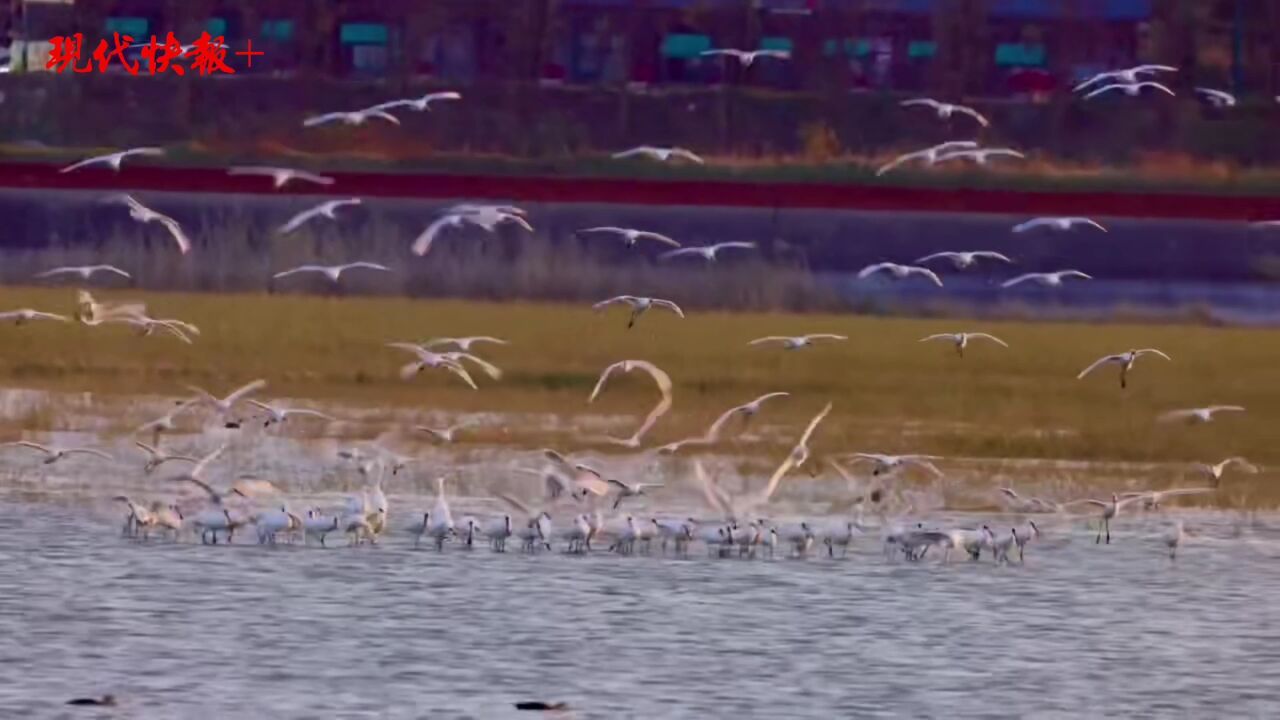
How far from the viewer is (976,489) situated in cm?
2094

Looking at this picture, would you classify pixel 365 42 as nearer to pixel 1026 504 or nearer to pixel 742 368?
pixel 742 368

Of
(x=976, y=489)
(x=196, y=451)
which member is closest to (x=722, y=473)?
(x=976, y=489)

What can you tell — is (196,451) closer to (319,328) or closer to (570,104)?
(319,328)

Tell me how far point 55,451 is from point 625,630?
650 centimetres

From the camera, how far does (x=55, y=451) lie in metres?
21.6

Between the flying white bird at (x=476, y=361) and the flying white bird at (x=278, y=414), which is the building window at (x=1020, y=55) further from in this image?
the flying white bird at (x=278, y=414)

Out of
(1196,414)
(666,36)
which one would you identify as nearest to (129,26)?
(666,36)

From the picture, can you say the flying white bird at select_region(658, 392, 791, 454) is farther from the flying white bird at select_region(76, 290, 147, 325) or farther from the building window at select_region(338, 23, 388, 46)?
the building window at select_region(338, 23, 388, 46)

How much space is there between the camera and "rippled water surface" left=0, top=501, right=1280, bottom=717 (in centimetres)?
1475

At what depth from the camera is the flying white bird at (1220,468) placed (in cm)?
2036

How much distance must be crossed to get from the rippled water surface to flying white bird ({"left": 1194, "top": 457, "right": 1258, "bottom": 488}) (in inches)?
33.6

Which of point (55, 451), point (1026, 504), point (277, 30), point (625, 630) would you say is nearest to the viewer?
point (625, 630)

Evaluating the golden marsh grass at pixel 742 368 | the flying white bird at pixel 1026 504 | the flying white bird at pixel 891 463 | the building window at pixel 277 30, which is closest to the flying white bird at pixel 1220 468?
the golden marsh grass at pixel 742 368

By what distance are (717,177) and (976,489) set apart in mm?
18772
